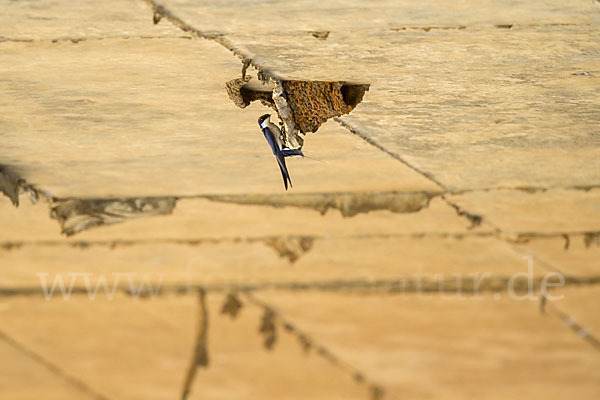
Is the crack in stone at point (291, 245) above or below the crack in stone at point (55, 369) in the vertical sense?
above

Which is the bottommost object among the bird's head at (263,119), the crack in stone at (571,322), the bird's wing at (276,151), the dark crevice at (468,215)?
the crack in stone at (571,322)

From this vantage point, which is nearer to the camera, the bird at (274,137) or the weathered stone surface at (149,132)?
the weathered stone surface at (149,132)

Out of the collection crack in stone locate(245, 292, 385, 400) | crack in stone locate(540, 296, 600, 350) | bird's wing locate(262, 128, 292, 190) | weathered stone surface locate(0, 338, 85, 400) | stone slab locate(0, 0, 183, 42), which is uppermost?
stone slab locate(0, 0, 183, 42)

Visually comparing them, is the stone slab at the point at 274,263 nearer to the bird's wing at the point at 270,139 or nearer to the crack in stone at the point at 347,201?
the crack in stone at the point at 347,201

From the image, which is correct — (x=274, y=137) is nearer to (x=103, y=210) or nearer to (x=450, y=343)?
(x=103, y=210)

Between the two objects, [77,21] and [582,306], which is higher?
[77,21]

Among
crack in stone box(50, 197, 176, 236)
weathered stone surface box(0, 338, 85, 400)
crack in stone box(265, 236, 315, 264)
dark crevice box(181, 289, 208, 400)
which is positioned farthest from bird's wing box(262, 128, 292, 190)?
weathered stone surface box(0, 338, 85, 400)

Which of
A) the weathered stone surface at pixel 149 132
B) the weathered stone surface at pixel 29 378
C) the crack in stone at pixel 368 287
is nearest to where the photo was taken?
the weathered stone surface at pixel 29 378

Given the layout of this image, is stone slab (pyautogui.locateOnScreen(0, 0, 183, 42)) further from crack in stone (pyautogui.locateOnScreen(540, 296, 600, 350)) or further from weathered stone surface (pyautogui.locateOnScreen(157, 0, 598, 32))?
crack in stone (pyautogui.locateOnScreen(540, 296, 600, 350))

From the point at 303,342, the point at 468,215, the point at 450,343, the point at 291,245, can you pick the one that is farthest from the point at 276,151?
the point at 450,343

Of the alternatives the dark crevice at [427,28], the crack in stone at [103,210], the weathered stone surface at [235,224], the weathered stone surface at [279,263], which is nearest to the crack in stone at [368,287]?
the weathered stone surface at [279,263]

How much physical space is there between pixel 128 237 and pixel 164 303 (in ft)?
1.29

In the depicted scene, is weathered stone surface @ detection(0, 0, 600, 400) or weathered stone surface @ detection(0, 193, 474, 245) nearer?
weathered stone surface @ detection(0, 0, 600, 400)

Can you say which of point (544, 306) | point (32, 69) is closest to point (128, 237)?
point (32, 69)
